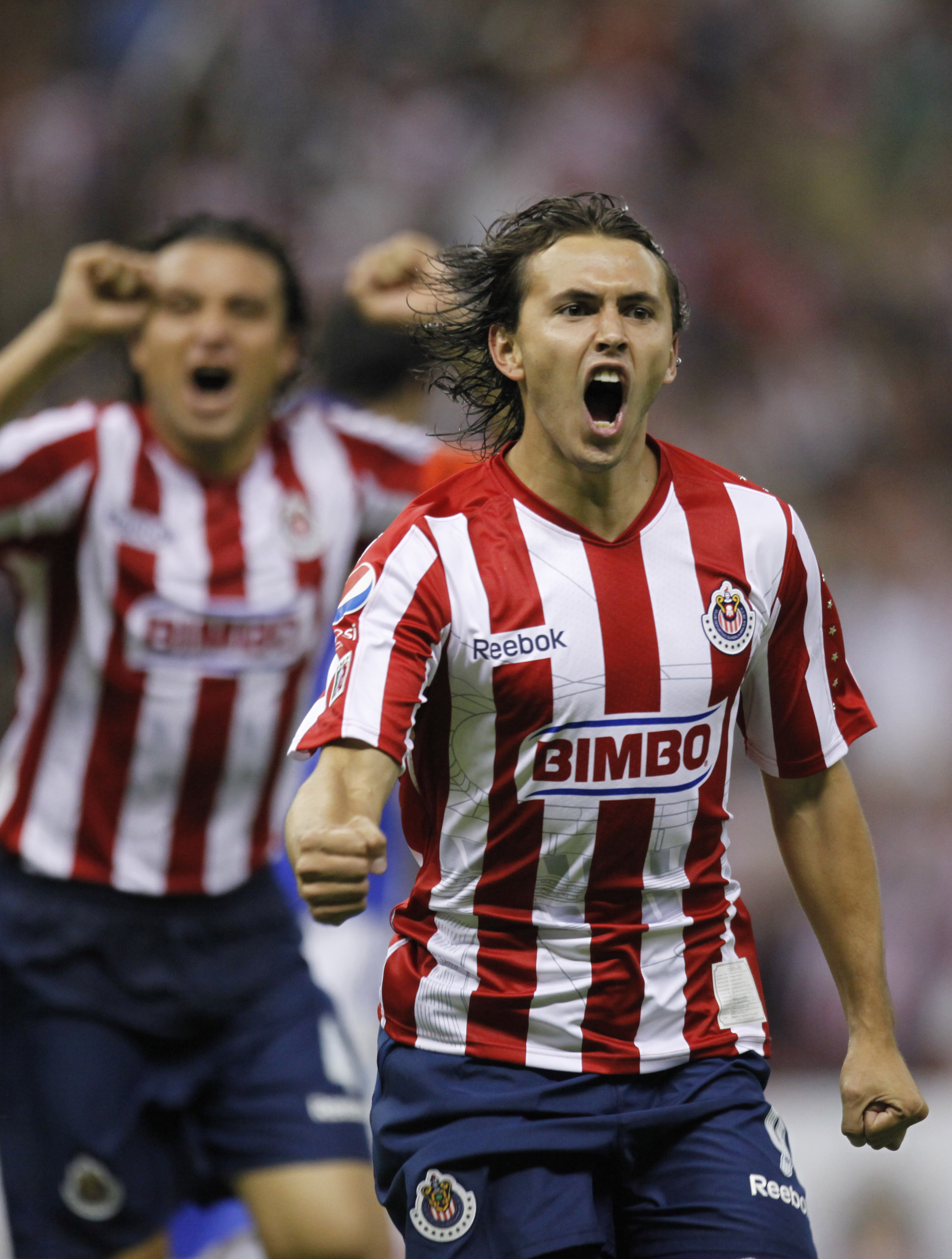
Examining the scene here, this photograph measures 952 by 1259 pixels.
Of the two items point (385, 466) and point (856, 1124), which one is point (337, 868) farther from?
point (385, 466)

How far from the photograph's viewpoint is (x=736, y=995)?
7.77ft

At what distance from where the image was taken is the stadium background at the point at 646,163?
7.96 m

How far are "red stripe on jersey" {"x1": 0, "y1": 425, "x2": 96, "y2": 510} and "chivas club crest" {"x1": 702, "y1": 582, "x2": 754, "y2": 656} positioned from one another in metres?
1.61

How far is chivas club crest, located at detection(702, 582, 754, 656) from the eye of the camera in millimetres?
2271

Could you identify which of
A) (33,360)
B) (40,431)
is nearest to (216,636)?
(40,431)

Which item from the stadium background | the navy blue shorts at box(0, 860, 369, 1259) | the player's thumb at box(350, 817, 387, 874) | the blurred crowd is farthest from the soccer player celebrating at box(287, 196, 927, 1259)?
the blurred crowd

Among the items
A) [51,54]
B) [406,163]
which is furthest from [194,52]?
[406,163]

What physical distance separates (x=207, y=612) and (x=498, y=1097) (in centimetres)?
149

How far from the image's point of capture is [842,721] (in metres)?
2.46

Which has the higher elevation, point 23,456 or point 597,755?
point 23,456

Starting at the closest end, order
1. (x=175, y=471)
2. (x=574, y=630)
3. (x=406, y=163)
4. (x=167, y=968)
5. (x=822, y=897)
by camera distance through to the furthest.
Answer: (x=574, y=630)
(x=822, y=897)
(x=167, y=968)
(x=175, y=471)
(x=406, y=163)

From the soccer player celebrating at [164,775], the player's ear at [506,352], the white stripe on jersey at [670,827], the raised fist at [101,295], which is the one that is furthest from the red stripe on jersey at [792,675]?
the raised fist at [101,295]

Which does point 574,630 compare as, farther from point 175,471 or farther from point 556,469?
point 175,471

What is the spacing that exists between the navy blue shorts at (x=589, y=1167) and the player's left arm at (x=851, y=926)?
148 mm
